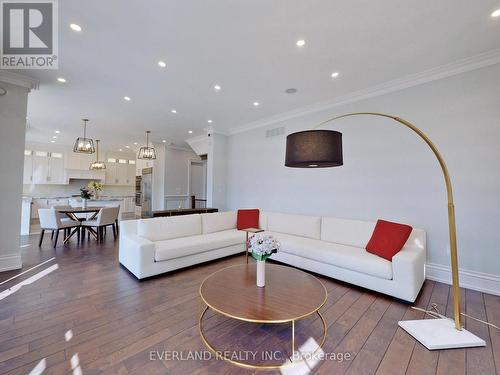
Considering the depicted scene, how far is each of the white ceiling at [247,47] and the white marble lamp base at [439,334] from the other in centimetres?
300

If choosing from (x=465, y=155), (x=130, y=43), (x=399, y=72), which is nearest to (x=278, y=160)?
(x=399, y=72)

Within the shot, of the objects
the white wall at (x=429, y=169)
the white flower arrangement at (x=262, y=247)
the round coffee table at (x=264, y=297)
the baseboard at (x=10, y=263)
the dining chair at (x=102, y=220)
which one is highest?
the white wall at (x=429, y=169)

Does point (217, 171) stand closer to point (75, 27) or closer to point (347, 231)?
point (347, 231)

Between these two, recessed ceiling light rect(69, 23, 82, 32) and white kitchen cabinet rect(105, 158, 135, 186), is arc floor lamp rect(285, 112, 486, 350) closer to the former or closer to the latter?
recessed ceiling light rect(69, 23, 82, 32)

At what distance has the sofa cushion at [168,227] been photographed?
3534 millimetres

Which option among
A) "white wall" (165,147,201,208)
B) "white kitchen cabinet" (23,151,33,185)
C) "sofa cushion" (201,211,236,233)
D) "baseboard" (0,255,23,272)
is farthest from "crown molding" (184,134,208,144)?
"white kitchen cabinet" (23,151,33,185)

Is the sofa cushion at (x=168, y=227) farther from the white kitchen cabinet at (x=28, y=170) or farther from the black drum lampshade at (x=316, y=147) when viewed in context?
the white kitchen cabinet at (x=28, y=170)

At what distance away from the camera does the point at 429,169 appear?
317 cm

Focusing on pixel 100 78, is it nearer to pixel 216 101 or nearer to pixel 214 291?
pixel 216 101

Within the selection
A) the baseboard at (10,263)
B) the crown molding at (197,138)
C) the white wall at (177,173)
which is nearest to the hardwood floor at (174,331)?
the baseboard at (10,263)

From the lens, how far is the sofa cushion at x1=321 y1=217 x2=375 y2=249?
3342 mm

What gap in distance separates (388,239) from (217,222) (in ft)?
9.84

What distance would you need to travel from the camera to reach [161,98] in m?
4.11

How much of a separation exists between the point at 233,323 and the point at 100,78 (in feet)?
13.0
